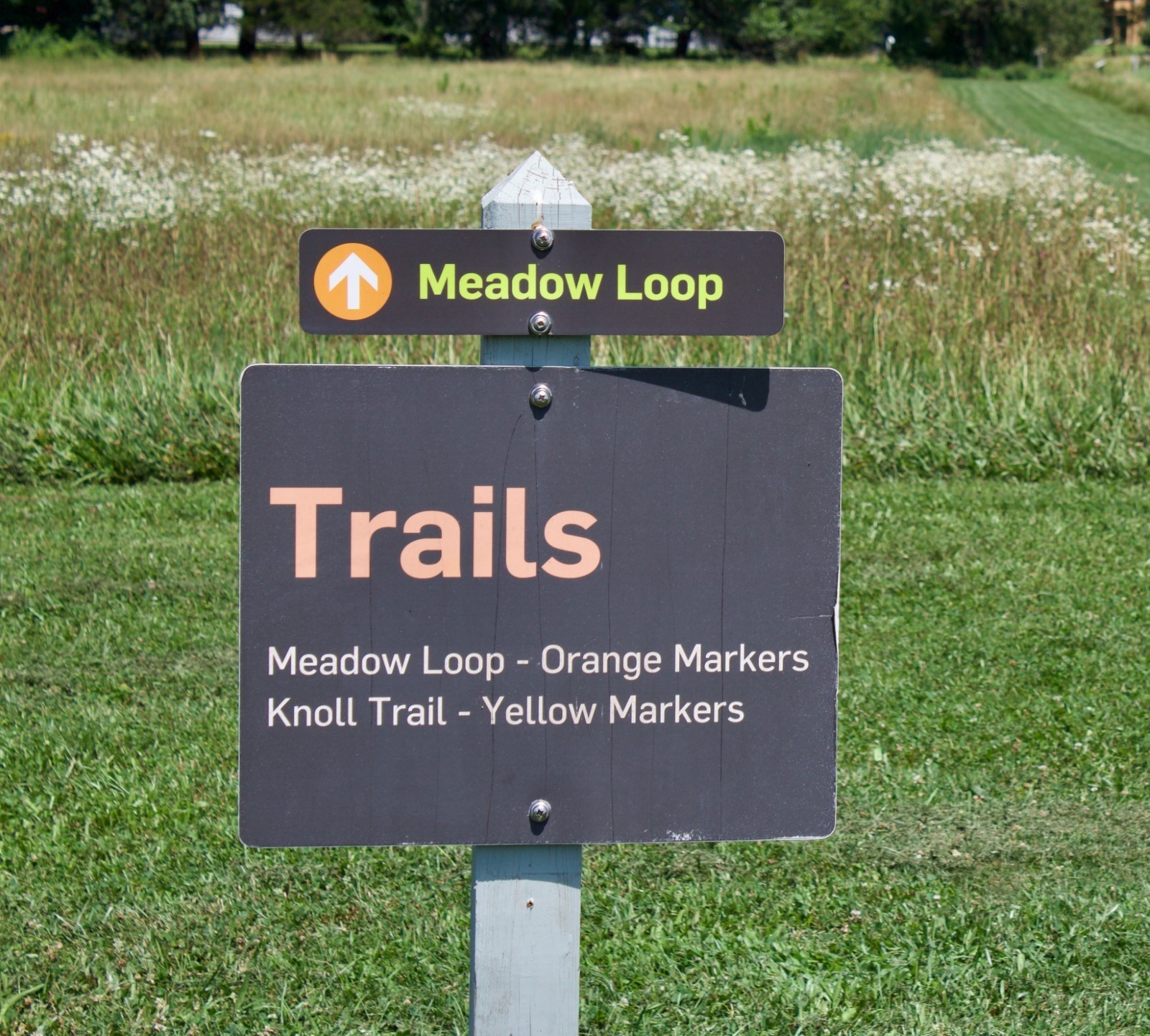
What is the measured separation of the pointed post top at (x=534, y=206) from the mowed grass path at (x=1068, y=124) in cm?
1842

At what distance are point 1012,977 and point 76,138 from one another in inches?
459

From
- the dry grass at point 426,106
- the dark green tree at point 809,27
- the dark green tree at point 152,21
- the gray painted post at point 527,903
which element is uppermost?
the dark green tree at point 809,27

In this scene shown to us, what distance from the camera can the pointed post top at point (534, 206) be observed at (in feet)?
6.39

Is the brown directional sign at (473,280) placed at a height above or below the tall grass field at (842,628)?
above

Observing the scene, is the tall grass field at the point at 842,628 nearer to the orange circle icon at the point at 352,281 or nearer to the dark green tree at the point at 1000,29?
the orange circle icon at the point at 352,281

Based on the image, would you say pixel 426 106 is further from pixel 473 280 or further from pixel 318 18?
pixel 318 18

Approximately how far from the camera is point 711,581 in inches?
76.9

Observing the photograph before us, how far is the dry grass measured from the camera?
17.3 meters

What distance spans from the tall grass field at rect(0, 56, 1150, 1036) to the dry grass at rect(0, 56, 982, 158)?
348cm

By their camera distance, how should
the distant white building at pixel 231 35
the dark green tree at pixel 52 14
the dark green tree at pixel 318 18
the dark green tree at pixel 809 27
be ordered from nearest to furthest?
the dark green tree at pixel 52 14, the dark green tree at pixel 318 18, the distant white building at pixel 231 35, the dark green tree at pixel 809 27

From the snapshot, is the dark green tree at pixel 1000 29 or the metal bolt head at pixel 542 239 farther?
the dark green tree at pixel 1000 29

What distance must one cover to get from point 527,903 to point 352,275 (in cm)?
90

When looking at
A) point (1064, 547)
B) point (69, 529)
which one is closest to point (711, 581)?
point (1064, 547)

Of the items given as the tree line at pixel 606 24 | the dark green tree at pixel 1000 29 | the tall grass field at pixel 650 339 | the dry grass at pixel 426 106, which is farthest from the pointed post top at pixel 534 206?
the dark green tree at pixel 1000 29
